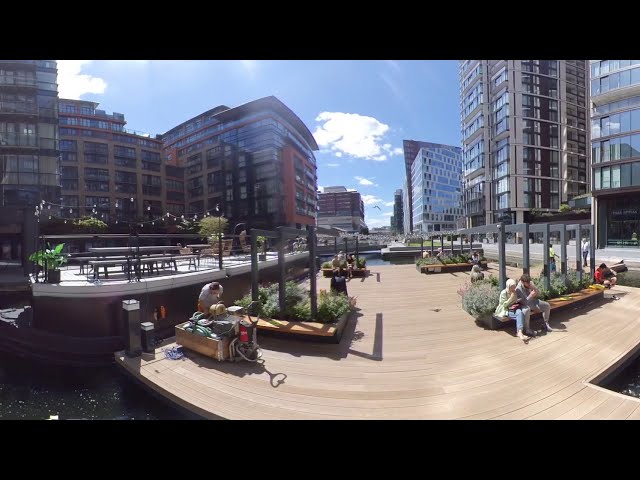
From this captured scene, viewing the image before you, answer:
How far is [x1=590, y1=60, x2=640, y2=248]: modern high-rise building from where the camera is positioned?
88.4 feet

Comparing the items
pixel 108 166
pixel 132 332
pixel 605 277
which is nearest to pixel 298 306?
pixel 132 332

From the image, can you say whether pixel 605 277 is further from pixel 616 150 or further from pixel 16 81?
pixel 16 81

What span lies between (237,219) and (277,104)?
20578 millimetres

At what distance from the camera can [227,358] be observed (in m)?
5.07

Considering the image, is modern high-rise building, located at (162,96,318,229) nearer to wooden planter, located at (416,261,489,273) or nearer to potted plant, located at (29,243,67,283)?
wooden planter, located at (416,261,489,273)

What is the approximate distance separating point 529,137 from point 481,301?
188 feet

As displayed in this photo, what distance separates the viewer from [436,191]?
4092 inches

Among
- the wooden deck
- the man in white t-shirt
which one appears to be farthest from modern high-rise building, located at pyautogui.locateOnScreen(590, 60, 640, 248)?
the man in white t-shirt

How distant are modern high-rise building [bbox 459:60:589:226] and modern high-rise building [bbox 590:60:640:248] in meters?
17.4

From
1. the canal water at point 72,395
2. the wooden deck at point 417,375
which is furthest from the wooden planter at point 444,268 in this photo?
the canal water at point 72,395

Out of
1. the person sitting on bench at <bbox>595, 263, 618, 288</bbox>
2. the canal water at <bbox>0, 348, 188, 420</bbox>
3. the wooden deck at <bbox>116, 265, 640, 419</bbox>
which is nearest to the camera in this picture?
the wooden deck at <bbox>116, 265, 640, 419</bbox>
